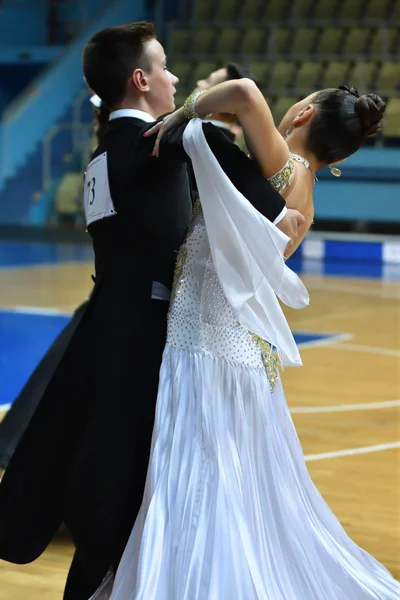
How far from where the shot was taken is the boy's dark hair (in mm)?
2518

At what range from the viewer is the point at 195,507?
2.35 m

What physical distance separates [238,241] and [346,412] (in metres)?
3.22

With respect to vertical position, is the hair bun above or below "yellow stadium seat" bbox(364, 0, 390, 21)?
above

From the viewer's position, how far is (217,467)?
237cm

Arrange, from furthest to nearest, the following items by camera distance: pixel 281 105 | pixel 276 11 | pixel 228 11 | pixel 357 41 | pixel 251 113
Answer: pixel 228 11, pixel 276 11, pixel 357 41, pixel 281 105, pixel 251 113

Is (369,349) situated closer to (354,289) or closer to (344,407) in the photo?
(344,407)

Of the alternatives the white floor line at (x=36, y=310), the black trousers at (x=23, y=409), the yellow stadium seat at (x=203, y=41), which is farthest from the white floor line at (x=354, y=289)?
the yellow stadium seat at (x=203, y=41)

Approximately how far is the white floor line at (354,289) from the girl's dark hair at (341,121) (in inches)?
291

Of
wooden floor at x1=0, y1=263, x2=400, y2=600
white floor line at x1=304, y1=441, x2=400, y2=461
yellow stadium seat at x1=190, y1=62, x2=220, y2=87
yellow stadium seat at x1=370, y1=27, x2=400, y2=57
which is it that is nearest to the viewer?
wooden floor at x1=0, y1=263, x2=400, y2=600

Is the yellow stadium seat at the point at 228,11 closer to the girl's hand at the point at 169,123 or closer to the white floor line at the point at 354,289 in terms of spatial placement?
the white floor line at the point at 354,289

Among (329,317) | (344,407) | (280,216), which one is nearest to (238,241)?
(280,216)

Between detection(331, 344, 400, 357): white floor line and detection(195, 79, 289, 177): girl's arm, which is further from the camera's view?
detection(331, 344, 400, 357): white floor line

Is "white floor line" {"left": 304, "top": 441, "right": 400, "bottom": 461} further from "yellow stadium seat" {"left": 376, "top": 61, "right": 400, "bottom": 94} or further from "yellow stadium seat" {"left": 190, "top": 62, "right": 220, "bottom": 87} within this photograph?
"yellow stadium seat" {"left": 190, "top": 62, "right": 220, "bottom": 87}

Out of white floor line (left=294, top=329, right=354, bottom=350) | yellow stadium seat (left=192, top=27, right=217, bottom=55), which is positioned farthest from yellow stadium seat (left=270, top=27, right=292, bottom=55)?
white floor line (left=294, top=329, right=354, bottom=350)
